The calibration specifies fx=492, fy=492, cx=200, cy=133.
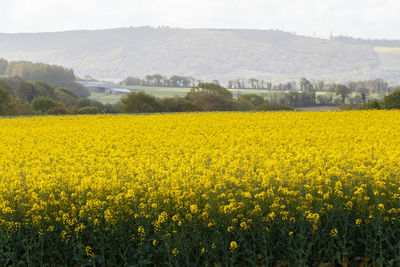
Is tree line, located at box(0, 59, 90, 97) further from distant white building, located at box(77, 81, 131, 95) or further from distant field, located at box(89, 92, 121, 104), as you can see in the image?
distant field, located at box(89, 92, 121, 104)

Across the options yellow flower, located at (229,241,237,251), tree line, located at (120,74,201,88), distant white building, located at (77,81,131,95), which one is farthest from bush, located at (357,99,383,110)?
distant white building, located at (77,81,131,95)

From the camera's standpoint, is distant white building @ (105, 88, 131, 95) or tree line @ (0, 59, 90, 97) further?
tree line @ (0, 59, 90, 97)

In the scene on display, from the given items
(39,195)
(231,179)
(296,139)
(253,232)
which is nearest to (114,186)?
(39,195)

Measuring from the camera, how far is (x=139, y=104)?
160 ft

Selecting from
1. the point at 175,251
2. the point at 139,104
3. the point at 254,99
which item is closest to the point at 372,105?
the point at 139,104

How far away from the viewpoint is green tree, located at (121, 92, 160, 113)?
1893 inches

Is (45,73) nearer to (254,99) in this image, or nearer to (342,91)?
→ (254,99)

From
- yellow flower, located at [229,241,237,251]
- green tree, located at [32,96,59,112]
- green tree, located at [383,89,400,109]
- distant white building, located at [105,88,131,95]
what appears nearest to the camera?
yellow flower, located at [229,241,237,251]

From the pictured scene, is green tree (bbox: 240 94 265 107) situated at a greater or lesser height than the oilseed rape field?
greater

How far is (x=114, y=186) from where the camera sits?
10.4 m

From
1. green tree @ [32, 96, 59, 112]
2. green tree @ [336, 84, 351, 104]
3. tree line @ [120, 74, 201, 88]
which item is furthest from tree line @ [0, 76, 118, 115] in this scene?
green tree @ [336, 84, 351, 104]

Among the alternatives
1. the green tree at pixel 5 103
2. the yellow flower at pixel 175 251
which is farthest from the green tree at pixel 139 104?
the yellow flower at pixel 175 251

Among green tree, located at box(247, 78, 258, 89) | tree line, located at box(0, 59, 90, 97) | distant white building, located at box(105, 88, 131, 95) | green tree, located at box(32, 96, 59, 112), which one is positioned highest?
tree line, located at box(0, 59, 90, 97)

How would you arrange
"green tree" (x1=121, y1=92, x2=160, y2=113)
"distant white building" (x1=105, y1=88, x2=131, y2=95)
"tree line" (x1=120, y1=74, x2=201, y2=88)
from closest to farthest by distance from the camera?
"green tree" (x1=121, y1=92, x2=160, y2=113) → "distant white building" (x1=105, y1=88, x2=131, y2=95) → "tree line" (x1=120, y1=74, x2=201, y2=88)
